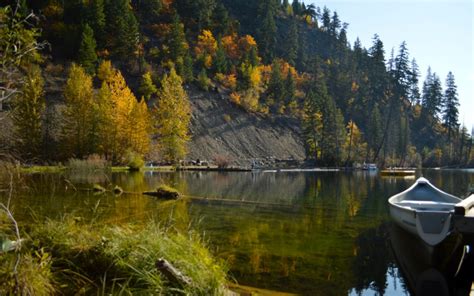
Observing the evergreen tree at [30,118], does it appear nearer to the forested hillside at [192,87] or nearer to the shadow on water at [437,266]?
the forested hillside at [192,87]

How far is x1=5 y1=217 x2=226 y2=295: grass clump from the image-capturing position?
6152mm

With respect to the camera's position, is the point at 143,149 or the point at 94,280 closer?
the point at 94,280

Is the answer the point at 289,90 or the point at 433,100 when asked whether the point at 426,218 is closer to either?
the point at 289,90

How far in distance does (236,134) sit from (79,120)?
31.6 m

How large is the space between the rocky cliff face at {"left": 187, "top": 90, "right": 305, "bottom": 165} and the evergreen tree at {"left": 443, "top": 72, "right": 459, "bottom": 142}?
144 feet

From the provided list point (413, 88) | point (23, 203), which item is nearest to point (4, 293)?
point (23, 203)

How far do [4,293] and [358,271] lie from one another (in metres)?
8.52

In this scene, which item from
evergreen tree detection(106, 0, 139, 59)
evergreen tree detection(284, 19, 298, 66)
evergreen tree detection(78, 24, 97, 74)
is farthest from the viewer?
evergreen tree detection(284, 19, 298, 66)

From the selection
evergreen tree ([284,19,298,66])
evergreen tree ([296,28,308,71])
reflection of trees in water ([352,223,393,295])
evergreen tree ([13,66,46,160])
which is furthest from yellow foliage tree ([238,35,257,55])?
reflection of trees in water ([352,223,393,295])

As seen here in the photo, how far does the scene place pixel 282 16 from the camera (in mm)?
136250

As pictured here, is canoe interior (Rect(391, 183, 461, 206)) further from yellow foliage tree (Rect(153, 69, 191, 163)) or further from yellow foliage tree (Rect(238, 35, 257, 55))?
yellow foliage tree (Rect(238, 35, 257, 55))

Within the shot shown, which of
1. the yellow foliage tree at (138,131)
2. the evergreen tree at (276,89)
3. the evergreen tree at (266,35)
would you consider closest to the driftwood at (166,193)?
the yellow foliage tree at (138,131)

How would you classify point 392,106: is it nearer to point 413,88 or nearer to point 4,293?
point 413,88

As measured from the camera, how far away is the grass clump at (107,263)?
6.15m
